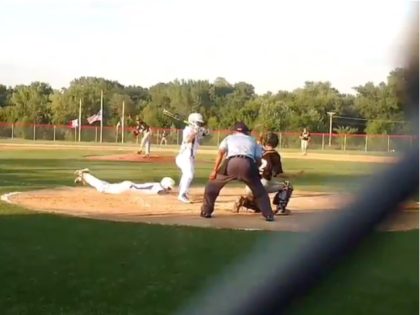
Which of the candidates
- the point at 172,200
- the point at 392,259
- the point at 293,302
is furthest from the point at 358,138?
the point at 293,302

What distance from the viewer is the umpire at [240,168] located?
894 centimetres

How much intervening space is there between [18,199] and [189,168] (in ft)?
8.04

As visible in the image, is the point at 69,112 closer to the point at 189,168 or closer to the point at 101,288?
the point at 189,168

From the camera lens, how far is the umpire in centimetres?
894

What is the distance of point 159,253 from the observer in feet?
21.0

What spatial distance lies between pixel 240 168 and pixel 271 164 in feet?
3.92

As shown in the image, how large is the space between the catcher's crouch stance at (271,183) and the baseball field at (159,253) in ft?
0.76

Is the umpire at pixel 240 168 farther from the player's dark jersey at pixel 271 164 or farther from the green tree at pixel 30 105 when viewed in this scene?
the green tree at pixel 30 105

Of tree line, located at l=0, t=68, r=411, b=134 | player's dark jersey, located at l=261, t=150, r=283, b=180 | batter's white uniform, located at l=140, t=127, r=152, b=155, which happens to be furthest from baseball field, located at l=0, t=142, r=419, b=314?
tree line, located at l=0, t=68, r=411, b=134

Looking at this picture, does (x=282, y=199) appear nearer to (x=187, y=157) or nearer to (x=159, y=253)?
(x=187, y=157)

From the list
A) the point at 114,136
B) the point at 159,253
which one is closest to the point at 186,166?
the point at 159,253

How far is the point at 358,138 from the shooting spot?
133 ft

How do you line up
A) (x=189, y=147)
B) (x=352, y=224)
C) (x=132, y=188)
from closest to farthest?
1. (x=352, y=224)
2. (x=189, y=147)
3. (x=132, y=188)

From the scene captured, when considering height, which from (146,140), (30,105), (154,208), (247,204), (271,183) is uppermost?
(30,105)
